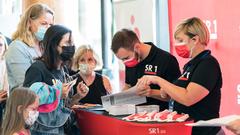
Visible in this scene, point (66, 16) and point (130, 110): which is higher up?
point (66, 16)

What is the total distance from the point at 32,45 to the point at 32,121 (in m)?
0.65

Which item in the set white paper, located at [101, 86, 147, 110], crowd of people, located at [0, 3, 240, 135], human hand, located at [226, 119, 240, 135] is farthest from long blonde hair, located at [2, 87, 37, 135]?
human hand, located at [226, 119, 240, 135]

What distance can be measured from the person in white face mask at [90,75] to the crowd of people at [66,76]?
237mm

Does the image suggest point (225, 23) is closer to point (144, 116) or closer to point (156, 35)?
point (156, 35)

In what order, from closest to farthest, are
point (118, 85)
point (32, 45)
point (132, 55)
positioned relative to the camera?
point (132, 55), point (32, 45), point (118, 85)

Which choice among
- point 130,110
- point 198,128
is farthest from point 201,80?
point 130,110

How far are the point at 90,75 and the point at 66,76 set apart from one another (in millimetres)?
513

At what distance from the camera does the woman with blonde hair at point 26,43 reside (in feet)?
8.20

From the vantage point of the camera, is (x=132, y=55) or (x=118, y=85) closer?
(x=132, y=55)

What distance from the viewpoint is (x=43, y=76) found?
2.14 metres

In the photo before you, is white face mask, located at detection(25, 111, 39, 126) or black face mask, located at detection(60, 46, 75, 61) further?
black face mask, located at detection(60, 46, 75, 61)

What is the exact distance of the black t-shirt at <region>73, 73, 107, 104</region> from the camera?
110 inches

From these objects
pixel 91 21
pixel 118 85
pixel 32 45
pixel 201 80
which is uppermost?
Answer: pixel 91 21

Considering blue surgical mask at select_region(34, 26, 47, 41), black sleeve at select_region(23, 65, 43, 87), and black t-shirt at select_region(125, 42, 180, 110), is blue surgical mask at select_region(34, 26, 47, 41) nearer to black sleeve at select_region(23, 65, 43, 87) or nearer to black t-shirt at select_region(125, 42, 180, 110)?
black sleeve at select_region(23, 65, 43, 87)
